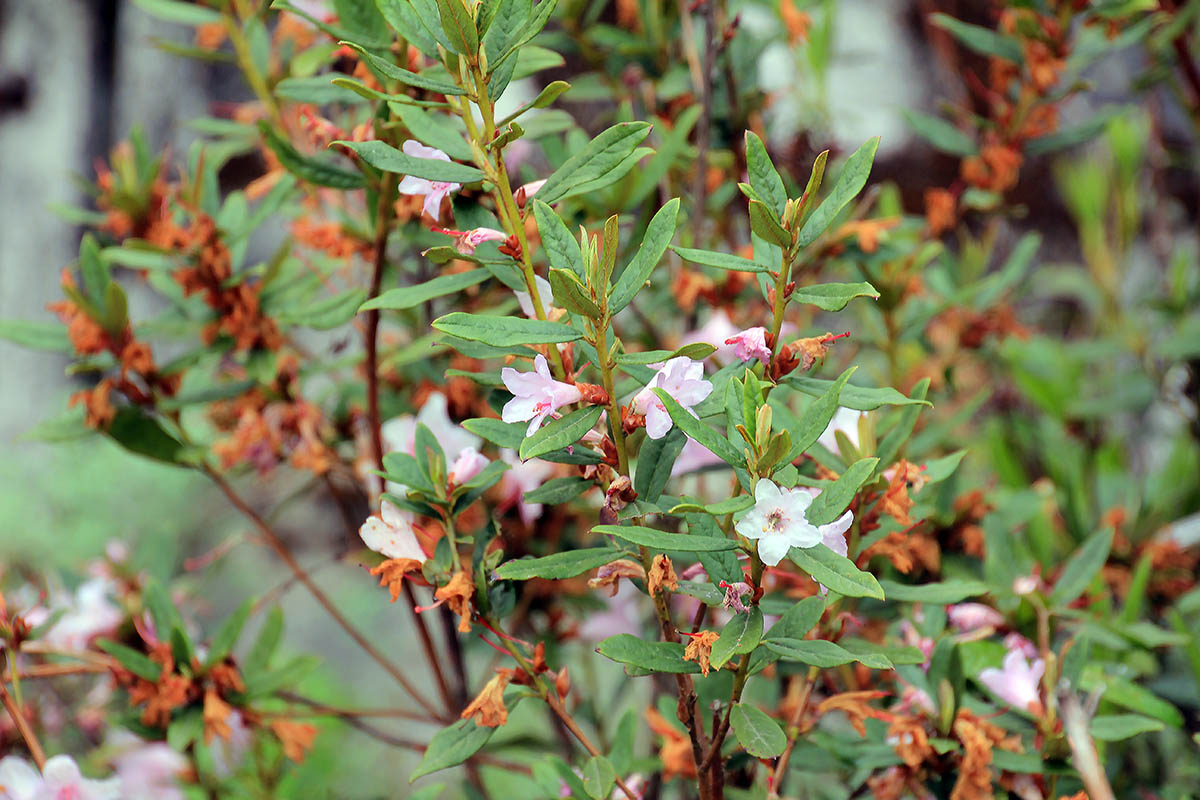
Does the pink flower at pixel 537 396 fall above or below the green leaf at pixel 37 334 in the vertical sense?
above

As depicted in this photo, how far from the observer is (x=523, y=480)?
811 millimetres

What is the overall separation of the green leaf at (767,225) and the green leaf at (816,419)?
0.08m

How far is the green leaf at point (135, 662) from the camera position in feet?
2.29

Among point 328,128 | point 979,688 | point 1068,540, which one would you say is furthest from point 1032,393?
point 328,128

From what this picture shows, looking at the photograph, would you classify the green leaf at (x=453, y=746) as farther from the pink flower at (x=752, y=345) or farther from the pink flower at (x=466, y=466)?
the pink flower at (x=752, y=345)

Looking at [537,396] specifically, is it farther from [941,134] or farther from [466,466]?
[941,134]

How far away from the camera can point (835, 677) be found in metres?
0.78

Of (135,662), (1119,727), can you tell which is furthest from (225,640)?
(1119,727)

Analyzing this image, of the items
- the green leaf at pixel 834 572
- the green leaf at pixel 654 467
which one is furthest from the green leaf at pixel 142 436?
the green leaf at pixel 834 572

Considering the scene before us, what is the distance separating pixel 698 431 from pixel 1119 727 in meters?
0.41

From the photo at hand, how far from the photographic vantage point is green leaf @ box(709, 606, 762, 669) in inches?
18.2

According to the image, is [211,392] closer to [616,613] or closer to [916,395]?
[616,613]

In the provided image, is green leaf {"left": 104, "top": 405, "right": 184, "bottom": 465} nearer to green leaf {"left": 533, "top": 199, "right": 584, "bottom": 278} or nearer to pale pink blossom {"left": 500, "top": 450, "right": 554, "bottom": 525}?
pale pink blossom {"left": 500, "top": 450, "right": 554, "bottom": 525}

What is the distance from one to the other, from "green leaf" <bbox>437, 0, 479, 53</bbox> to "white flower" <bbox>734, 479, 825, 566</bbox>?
0.27 metres
